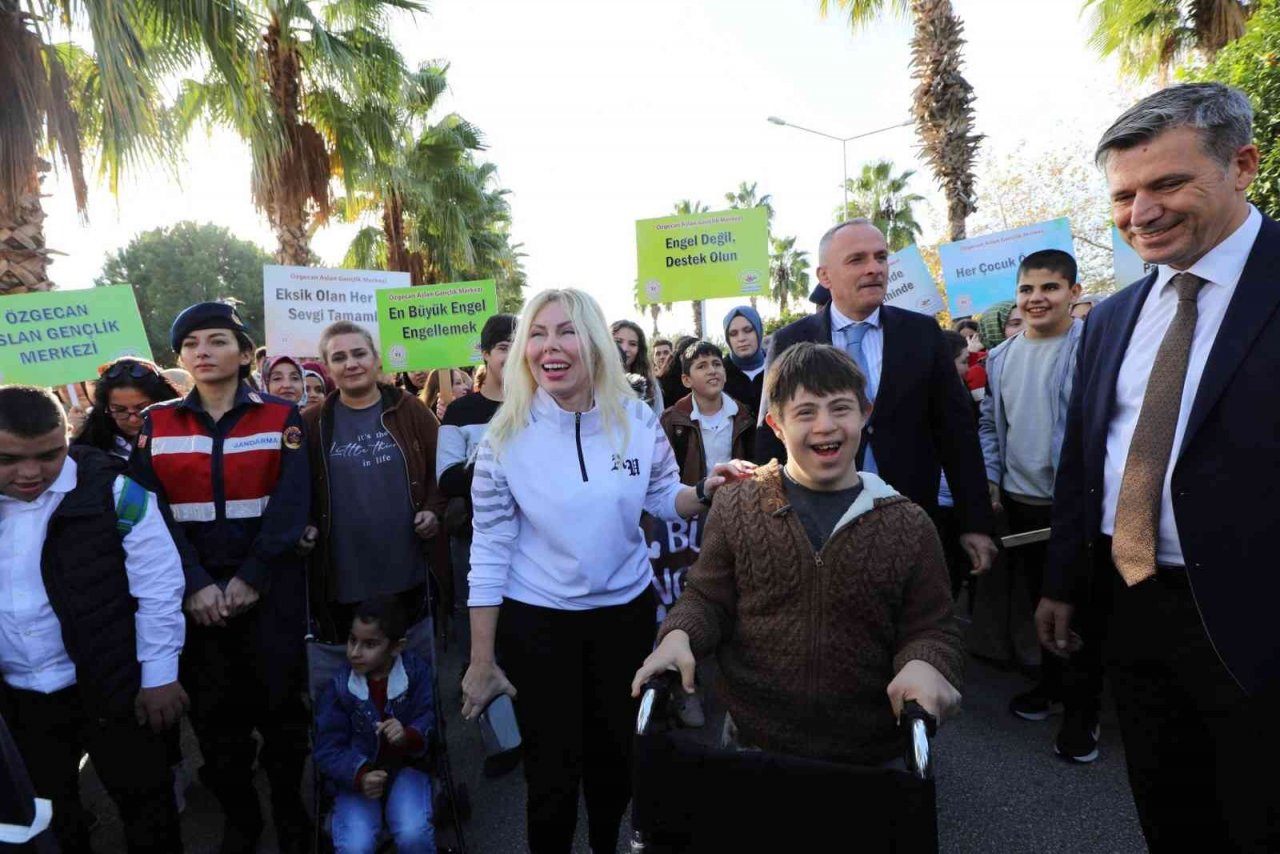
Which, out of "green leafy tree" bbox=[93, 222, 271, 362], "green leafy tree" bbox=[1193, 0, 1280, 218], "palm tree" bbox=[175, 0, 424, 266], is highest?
"green leafy tree" bbox=[93, 222, 271, 362]

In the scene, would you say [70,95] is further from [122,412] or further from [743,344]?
[743,344]

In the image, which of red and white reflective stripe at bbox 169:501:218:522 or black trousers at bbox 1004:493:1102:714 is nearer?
red and white reflective stripe at bbox 169:501:218:522

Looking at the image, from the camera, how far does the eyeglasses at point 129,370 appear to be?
321cm

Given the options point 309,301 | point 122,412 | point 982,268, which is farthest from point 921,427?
point 309,301

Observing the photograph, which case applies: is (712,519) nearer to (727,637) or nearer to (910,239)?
(727,637)

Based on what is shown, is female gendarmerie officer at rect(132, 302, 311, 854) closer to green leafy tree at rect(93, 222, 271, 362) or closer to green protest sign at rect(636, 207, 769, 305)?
green protest sign at rect(636, 207, 769, 305)

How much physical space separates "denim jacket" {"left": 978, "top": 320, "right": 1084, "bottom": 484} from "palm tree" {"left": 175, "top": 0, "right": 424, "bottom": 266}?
902 cm

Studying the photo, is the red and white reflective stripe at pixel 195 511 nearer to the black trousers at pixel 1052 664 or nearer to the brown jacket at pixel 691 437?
the brown jacket at pixel 691 437

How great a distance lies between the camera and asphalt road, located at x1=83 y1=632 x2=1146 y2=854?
270cm

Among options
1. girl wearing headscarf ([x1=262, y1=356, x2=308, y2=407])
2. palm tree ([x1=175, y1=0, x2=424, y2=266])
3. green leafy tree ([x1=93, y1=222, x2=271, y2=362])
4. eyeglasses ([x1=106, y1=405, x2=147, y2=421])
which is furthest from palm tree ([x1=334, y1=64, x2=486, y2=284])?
green leafy tree ([x1=93, y1=222, x2=271, y2=362])

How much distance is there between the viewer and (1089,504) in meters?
1.93

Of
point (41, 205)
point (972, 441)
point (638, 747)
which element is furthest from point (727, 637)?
point (41, 205)

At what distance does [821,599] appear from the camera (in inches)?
66.9

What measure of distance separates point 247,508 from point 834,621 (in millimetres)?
2354
